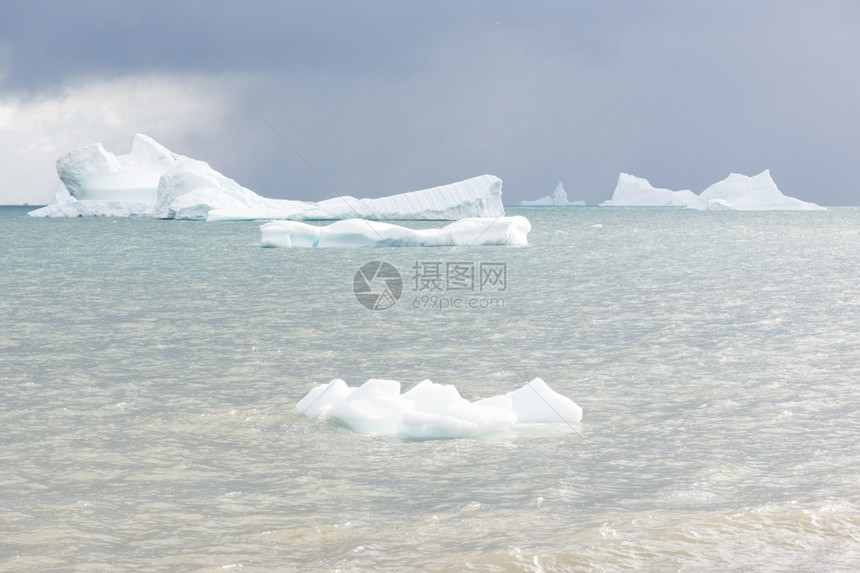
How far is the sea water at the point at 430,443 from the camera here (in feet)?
11.8

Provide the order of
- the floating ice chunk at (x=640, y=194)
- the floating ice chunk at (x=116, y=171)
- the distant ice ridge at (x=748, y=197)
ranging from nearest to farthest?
1. the floating ice chunk at (x=116, y=171)
2. the distant ice ridge at (x=748, y=197)
3. the floating ice chunk at (x=640, y=194)

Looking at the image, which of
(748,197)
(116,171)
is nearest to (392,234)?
(116,171)

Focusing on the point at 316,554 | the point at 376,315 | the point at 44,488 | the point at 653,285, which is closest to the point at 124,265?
the point at 376,315

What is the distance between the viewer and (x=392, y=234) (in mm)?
25234

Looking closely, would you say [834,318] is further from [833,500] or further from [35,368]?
[35,368]

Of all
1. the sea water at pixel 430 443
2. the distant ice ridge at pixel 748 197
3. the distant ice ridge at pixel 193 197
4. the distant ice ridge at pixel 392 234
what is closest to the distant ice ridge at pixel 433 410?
the sea water at pixel 430 443

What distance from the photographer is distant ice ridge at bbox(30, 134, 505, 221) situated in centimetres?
3628

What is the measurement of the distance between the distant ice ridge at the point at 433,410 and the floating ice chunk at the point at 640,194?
316 ft

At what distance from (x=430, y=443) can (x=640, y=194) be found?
323 feet

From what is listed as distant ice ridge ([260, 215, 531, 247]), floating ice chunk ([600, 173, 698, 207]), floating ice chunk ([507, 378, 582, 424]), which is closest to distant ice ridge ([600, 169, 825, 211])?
floating ice chunk ([600, 173, 698, 207])

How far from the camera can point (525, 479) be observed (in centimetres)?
446

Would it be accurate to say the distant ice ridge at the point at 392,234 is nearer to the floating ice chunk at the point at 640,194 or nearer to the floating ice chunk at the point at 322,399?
the floating ice chunk at the point at 322,399

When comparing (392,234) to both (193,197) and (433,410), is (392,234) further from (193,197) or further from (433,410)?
(193,197)

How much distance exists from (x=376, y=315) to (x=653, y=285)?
6044 millimetres
